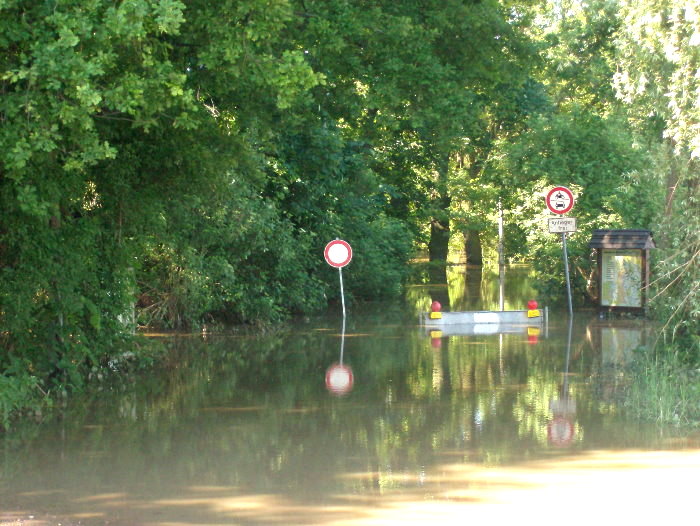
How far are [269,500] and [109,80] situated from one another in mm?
4482

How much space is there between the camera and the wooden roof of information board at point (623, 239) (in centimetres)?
2328

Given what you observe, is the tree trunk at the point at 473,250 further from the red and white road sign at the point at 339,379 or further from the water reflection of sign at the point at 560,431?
the water reflection of sign at the point at 560,431

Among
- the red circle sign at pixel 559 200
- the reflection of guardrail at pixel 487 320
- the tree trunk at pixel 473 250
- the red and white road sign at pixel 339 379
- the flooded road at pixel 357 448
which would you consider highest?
the tree trunk at pixel 473 250

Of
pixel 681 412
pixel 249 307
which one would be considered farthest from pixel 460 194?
pixel 681 412

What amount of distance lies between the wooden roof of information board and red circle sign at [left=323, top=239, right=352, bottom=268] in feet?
18.1

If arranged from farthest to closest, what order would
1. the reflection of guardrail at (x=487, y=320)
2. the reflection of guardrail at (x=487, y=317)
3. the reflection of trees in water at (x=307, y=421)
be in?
1. the reflection of guardrail at (x=487, y=317)
2. the reflection of guardrail at (x=487, y=320)
3. the reflection of trees in water at (x=307, y=421)

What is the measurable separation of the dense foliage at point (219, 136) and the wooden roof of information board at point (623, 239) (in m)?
2.33

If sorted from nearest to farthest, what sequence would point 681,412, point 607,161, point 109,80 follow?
point 109,80 < point 681,412 < point 607,161

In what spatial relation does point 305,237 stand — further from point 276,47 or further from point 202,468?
point 202,468

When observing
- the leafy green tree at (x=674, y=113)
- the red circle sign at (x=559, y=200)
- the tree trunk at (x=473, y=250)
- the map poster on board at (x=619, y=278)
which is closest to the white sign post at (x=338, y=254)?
the red circle sign at (x=559, y=200)

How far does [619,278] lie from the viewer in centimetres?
2378

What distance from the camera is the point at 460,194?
3891cm

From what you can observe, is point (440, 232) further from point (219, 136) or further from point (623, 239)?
point (219, 136)

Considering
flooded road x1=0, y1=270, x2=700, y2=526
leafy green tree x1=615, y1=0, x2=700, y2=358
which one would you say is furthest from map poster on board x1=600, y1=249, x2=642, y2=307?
leafy green tree x1=615, y1=0, x2=700, y2=358
